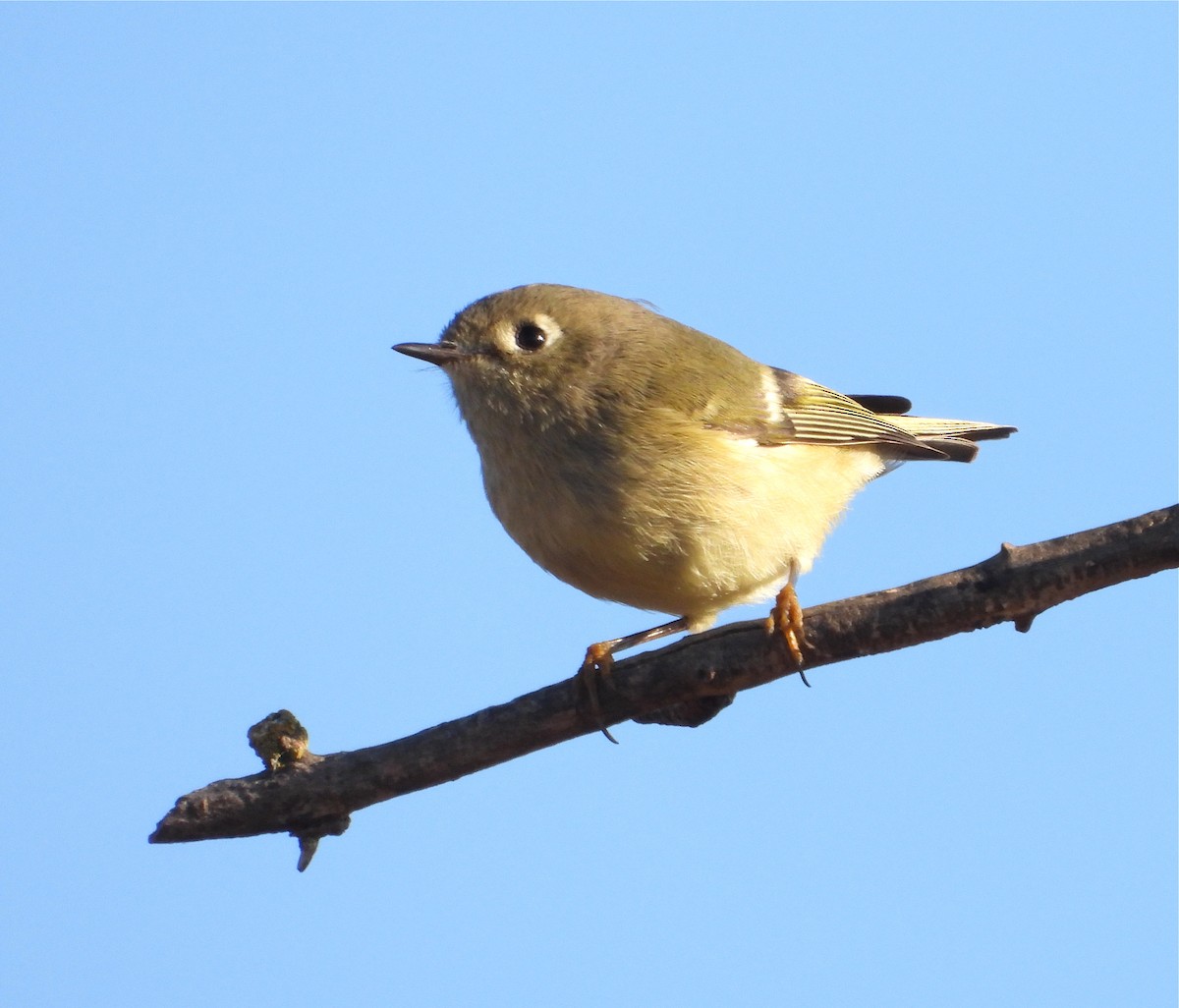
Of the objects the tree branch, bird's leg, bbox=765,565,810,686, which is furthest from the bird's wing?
the tree branch

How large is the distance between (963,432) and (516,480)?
2161mm

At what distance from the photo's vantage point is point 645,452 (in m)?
3.84

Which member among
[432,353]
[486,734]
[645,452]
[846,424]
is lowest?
[486,734]

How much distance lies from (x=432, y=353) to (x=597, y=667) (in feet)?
4.45

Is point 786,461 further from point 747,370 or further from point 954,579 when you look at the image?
Result: point 954,579

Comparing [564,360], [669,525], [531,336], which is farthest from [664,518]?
[531,336]

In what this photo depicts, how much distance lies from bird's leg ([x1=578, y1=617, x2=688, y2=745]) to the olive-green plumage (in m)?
0.14

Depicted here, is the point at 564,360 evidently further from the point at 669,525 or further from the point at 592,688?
the point at 592,688

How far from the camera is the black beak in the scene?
4.33 meters

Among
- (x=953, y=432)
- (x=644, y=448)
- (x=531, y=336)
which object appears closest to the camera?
(x=644, y=448)

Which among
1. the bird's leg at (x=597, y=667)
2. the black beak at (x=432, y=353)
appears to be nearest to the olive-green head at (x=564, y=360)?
the black beak at (x=432, y=353)

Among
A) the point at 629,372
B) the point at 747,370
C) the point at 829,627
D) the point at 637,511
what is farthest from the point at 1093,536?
the point at 747,370

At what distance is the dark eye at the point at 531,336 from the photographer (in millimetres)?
4352

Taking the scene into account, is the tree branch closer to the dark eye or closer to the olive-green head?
the olive-green head
